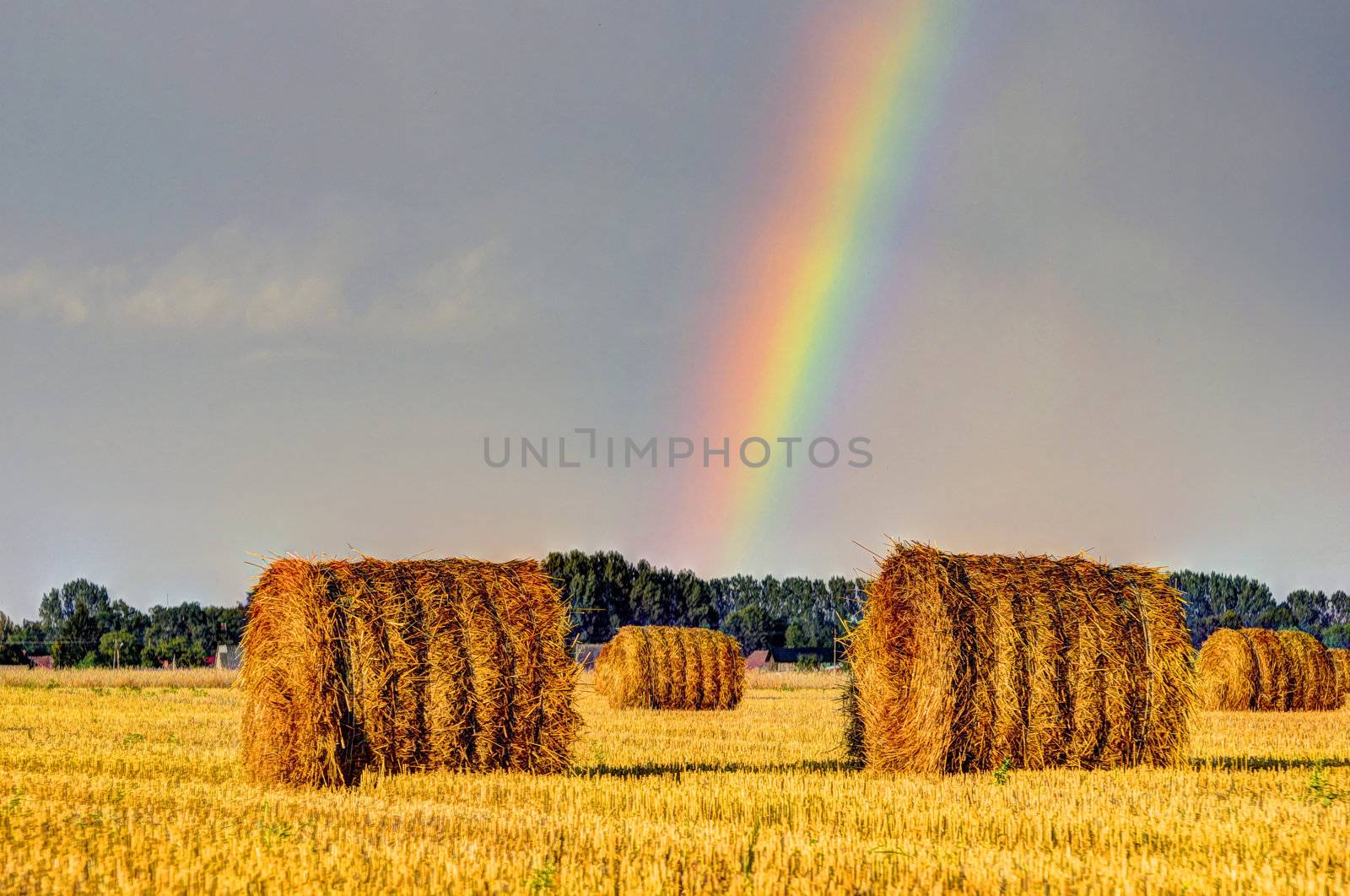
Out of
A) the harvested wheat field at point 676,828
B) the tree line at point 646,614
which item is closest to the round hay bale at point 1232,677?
the harvested wheat field at point 676,828

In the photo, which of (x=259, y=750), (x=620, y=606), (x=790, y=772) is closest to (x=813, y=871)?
(x=790, y=772)

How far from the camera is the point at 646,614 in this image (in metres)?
108

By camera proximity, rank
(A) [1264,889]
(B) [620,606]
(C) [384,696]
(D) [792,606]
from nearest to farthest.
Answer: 1. (A) [1264,889]
2. (C) [384,696]
3. (B) [620,606]
4. (D) [792,606]

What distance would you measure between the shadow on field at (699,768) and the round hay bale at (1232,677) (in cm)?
1697

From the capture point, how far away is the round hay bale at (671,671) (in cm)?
2912

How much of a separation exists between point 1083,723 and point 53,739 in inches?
524

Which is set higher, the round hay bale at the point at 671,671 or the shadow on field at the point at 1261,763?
the round hay bale at the point at 671,671

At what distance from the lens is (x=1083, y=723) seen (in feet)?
46.8

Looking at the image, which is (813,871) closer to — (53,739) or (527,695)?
(527,695)

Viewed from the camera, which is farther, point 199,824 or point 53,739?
point 53,739

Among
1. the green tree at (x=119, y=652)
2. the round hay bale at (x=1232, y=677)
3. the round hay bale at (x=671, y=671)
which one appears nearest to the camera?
the round hay bale at (x=1232, y=677)

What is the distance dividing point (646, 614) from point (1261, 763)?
309 feet

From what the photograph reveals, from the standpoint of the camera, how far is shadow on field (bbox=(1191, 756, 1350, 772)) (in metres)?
14.4

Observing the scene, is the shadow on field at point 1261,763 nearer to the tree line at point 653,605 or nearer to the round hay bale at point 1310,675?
the round hay bale at point 1310,675
